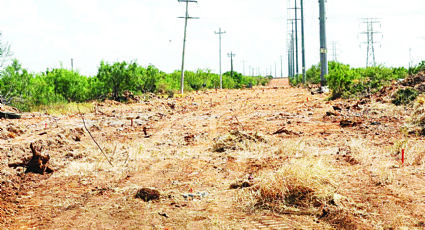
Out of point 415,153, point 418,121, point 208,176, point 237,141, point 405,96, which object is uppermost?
point 405,96

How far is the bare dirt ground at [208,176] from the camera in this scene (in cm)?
489

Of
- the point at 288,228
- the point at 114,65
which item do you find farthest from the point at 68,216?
the point at 114,65

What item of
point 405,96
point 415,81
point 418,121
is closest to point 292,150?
point 418,121

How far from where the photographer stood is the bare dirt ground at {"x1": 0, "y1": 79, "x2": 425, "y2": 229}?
193 inches

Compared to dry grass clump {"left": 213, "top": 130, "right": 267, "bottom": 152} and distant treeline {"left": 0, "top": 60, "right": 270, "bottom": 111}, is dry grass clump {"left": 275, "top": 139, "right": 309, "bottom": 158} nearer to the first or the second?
dry grass clump {"left": 213, "top": 130, "right": 267, "bottom": 152}

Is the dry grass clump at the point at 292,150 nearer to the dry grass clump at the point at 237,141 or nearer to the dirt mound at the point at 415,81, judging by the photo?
the dry grass clump at the point at 237,141

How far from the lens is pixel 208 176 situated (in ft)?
22.7

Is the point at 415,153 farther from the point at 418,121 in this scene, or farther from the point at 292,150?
the point at 418,121

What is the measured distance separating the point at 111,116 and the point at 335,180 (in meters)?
12.6

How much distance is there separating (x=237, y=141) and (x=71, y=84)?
60.1 feet

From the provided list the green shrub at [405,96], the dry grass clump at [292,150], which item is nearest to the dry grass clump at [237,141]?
the dry grass clump at [292,150]

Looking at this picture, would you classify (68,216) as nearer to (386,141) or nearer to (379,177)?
(379,177)

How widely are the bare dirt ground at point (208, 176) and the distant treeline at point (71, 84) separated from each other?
950cm

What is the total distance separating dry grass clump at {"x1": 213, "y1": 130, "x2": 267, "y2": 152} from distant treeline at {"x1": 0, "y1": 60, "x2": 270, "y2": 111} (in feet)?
46.8
